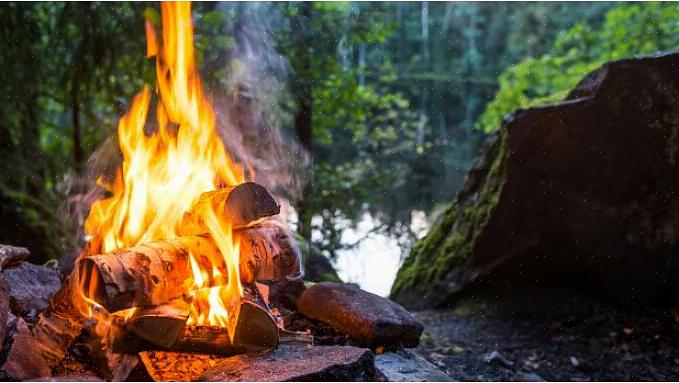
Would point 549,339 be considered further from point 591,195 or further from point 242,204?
point 242,204

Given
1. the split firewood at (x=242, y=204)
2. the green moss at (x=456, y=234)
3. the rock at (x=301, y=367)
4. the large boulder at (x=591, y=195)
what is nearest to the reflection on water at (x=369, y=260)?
the green moss at (x=456, y=234)

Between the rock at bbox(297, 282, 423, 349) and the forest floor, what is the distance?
22.3 inches

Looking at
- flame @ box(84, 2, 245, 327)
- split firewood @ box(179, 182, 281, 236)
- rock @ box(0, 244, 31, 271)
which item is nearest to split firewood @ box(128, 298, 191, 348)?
flame @ box(84, 2, 245, 327)

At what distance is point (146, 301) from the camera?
2182 millimetres

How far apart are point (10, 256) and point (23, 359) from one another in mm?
741

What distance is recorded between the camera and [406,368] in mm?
2676

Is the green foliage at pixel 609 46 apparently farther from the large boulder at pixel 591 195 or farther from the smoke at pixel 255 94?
the smoke at pixel 255 94

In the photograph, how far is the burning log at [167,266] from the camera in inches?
82.0

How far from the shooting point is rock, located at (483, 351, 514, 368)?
3721mm

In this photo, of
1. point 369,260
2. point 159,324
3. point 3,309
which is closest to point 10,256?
point 3,309

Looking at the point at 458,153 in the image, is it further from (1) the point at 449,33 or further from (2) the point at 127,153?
(2) the point at 127,153

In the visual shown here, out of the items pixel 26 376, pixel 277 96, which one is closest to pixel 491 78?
pixel 277 96

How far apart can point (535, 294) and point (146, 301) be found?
135 inches

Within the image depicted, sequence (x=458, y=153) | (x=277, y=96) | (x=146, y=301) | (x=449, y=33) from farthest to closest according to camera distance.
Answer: (x=449, y=33), (x=458, y=153), (x=277, y=96), (x=146, y=301)
